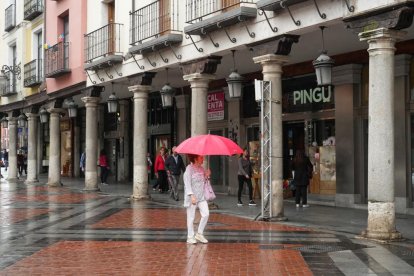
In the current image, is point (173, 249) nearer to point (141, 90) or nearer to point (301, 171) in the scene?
point (301, 171)

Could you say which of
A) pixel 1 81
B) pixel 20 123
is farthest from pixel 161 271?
pixel 1 81

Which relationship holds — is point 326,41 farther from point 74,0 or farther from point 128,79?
point 74,0

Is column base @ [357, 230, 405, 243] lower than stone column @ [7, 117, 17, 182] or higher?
lower

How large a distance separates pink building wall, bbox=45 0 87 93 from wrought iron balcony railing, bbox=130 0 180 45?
487 centimetres

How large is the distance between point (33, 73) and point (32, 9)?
3140mm

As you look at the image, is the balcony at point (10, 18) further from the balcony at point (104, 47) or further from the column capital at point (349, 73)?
the column capital at point (349, 73)

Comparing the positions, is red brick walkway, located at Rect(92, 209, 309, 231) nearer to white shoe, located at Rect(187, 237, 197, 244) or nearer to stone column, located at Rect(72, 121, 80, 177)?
white shoe, located at Rect(187, 237, 197, 244)

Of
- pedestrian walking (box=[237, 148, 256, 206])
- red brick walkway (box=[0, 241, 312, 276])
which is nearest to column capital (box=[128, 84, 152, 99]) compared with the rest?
pedestrian walking (box=[237, 148, 256, 206])

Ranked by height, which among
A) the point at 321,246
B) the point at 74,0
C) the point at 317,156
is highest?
the point at 74,0

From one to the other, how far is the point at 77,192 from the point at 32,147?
7.55 metres

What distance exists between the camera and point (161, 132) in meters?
25.2

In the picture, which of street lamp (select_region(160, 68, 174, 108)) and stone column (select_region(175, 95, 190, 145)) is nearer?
street lamp (select_region(160, 68, 174, 108))

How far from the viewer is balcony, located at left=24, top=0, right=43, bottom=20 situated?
2775 cm

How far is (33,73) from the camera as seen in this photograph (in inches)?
1118
